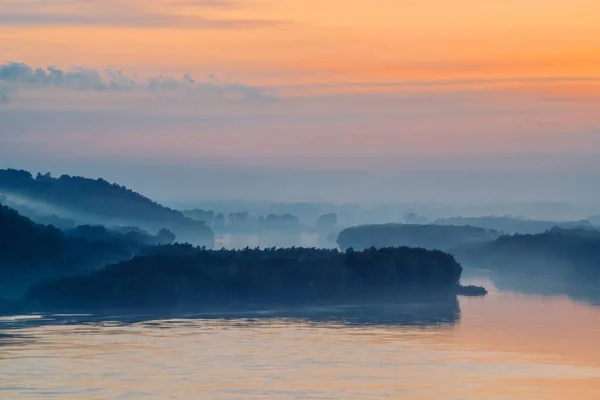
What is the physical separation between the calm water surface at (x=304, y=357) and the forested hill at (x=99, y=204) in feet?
270

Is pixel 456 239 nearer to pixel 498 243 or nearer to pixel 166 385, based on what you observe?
pixel 498 243

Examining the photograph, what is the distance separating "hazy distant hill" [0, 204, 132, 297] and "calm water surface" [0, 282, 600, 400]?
17.7m

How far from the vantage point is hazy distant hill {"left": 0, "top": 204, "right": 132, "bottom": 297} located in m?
91.2

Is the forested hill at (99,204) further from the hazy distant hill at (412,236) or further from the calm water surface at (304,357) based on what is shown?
the calm water surface at (304,357)

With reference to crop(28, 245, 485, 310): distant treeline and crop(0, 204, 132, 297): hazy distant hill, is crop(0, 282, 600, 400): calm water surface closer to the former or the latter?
crop(28, 245, 485, 310): distant treeline

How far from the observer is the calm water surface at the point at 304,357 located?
46281 millimetres

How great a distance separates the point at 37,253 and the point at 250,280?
16.3m

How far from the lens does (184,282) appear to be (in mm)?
84062

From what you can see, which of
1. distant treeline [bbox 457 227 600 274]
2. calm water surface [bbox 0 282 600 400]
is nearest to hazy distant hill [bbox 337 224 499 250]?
distant treeline [bbox 457 227 600 274]

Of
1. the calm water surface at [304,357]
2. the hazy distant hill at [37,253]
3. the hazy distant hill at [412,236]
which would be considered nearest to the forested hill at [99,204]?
the hazy distant hill at [412,236]

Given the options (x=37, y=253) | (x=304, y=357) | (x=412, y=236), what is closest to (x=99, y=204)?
(x=412, y=236)

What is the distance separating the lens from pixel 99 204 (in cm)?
16475

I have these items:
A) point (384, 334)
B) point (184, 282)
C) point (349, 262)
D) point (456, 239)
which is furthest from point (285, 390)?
point (456, 239)

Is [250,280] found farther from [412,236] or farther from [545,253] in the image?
[412,236]
